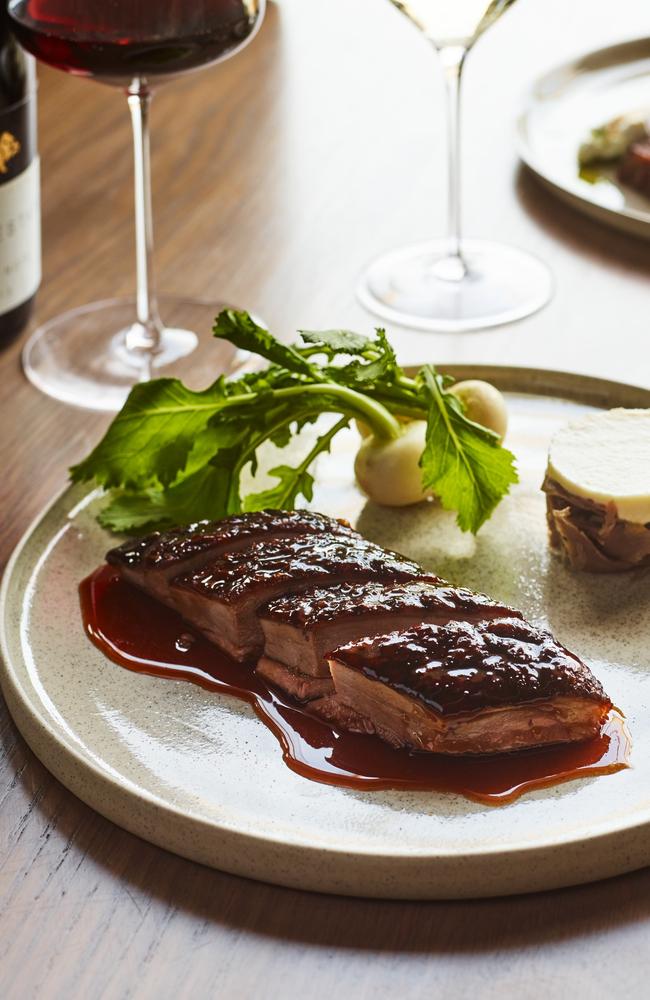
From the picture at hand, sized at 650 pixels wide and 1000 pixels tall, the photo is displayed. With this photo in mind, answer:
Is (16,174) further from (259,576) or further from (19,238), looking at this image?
(259,576)

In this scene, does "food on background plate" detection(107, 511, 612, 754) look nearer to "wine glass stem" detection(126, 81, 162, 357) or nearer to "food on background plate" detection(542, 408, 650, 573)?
"food on background plate" detection(542, 408, 650, 573)

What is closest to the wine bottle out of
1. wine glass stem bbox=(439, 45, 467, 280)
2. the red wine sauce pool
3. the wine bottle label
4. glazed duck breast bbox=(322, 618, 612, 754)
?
the wine bottle label

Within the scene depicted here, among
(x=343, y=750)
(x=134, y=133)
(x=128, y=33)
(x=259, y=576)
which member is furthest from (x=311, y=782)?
(x=134, y=133)

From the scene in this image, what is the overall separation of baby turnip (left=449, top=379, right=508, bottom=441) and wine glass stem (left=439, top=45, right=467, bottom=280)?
61cm

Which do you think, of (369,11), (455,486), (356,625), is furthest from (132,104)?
(369,11)

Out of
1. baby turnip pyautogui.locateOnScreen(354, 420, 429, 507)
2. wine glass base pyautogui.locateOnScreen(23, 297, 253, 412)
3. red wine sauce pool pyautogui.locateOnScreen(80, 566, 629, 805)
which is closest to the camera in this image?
red wine sauce pool pyautogui.locateOnScreen(80, 566, 629, 805)

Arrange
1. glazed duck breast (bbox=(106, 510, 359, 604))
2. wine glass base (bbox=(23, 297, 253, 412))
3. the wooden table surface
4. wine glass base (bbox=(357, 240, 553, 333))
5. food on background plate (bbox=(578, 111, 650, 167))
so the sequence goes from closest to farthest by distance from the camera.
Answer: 1. the wooden table surface
2. glazed duck breast (bbox=(106, 510, 359, 604))
3. wine glass base (bbox=(23, 297, 253, 412))
4. wine glass base (bbox=(357, 240, 553, 333))
5. food on background plate (bbox=(578, 111, 650, 167))

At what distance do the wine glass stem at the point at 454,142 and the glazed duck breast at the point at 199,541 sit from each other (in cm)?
92

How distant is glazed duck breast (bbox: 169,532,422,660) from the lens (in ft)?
4.89

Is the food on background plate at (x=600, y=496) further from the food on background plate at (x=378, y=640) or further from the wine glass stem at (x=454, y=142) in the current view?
the wine glass stem at (x=454, y=142)

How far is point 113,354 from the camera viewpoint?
7.45 feet

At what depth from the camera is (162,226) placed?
2.64m

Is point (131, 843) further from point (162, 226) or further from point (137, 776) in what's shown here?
point (162, 226)

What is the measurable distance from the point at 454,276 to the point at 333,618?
1135mm
